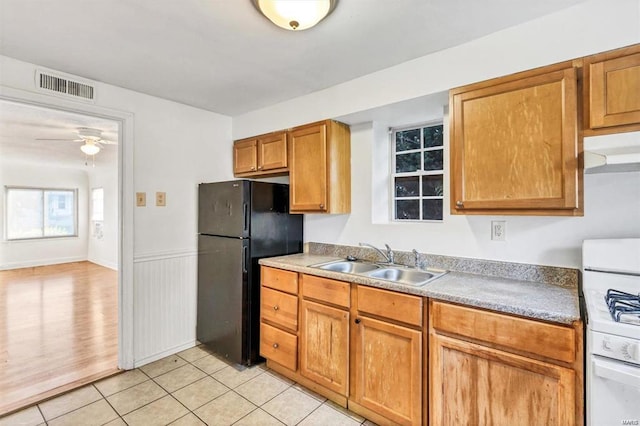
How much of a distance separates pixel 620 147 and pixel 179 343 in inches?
134

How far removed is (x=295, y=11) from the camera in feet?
4.66

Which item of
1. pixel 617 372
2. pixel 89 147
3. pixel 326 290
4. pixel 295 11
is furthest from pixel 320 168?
pixel 89 147

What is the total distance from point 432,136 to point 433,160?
0.19 meters

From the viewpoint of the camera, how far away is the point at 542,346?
1318mm

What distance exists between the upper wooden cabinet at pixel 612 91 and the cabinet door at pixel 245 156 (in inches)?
98.3

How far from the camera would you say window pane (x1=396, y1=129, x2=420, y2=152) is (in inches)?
100

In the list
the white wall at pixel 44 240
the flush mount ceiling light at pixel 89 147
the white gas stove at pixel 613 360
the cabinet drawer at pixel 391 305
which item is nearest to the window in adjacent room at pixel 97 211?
the white wall at pixel 44 240

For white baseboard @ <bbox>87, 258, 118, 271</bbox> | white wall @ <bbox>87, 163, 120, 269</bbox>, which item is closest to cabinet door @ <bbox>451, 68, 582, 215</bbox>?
white wall @ <bbox>87, 163, 120, 269</bbox>

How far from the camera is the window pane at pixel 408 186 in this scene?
2525 mm

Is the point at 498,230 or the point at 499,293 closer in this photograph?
the point at 499,293

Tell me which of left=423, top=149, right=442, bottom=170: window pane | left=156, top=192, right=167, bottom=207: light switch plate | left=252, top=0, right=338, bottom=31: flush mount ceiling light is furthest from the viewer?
left=156, top=192, right=167, bottom=207: light switch plate

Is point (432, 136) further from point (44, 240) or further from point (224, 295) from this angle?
point (44, 240)

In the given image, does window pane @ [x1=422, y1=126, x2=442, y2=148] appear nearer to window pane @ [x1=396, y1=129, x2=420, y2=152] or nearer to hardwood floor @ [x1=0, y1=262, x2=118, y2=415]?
window pane @ [x1=396, y1=129, x2=420, y2=152]

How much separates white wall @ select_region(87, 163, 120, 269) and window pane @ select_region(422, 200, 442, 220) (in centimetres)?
689
